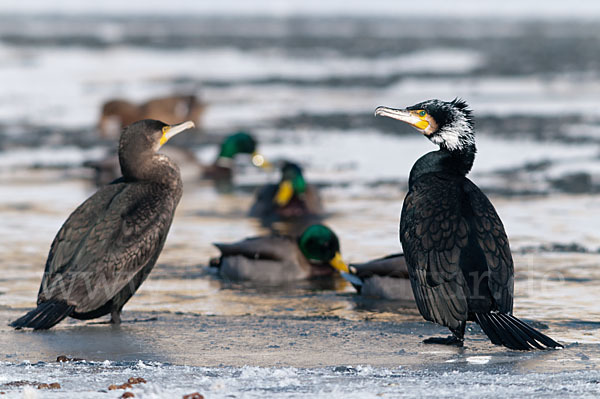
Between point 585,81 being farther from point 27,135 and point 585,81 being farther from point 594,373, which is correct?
point 594,373

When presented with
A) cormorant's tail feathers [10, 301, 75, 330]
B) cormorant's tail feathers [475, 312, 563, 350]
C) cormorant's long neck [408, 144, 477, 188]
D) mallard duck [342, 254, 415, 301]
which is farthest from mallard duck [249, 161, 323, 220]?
cormorant's tail feathers [475, 312, 563, 350]

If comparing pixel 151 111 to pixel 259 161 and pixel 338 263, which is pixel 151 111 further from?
pixel 338 263

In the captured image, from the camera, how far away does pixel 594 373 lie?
18.2 feet

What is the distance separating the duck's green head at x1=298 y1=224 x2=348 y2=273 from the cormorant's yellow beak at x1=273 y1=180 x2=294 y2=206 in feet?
8.65

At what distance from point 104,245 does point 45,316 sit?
613 millimetres

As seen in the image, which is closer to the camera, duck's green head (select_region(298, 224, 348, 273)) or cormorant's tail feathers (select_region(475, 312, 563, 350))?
cormorant's tail feathers (select_region(475, 312, 563, 350))

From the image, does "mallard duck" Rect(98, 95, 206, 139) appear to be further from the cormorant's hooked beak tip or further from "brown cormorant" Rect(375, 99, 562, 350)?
"brown cormorant" Rect(375, 99, 562, 350)

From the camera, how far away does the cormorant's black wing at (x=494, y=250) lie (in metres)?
6.10

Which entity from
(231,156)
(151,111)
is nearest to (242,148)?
(231,156)

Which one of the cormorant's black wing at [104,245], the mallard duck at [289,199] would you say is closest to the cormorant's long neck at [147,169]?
the cormorant's black wing at [104,245]

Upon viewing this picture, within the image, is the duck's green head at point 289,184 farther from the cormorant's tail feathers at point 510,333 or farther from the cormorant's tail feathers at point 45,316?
the cormorant's tail feathers at point 510,333

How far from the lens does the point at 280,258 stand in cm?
892

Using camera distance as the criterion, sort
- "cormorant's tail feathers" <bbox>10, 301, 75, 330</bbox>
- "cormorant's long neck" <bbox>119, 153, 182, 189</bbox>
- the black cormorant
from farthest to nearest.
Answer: "cormorant's long neck" <bbox>119, 153, 182, 189</bbox> → the black cormorant → "cormorant's tail feathers" <bbox>10, 301, 75, 330</bbox>

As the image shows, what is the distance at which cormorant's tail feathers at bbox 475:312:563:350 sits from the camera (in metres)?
5.86
